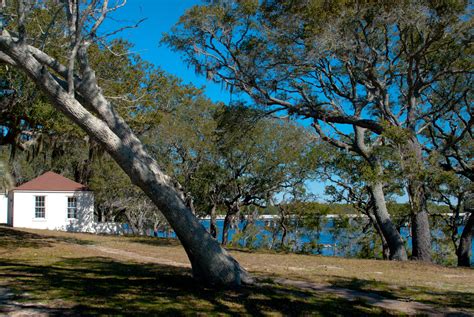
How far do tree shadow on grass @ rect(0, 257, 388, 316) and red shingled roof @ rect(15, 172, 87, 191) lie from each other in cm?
1756

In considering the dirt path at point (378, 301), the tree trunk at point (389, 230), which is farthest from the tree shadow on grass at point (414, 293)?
the tree trunk at point (389, 230)

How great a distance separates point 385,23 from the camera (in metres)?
13.5

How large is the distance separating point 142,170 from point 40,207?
21.1 metres

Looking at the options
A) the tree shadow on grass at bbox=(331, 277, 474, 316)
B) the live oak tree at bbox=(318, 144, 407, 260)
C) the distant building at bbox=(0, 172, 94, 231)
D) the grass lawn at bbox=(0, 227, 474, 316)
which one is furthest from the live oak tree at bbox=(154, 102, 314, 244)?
the tree shadow on grass at bbox=(331, 277, 474, 316)

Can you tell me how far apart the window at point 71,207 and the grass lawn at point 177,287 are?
13.5 metres

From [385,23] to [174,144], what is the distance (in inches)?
524

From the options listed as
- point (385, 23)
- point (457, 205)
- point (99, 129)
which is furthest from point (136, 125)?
point (457, 205)

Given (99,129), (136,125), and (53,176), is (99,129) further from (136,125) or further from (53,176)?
(53,176)

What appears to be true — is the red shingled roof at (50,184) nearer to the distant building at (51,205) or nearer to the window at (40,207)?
the distant building at (51,205)

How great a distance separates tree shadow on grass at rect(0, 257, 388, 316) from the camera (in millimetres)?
6363

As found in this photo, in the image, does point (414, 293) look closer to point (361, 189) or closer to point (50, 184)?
point (361, 189)

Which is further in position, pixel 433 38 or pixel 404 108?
pixel 404 108

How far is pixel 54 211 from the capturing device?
26344mm

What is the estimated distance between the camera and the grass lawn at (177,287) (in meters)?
6.52
